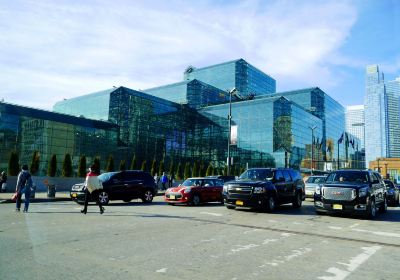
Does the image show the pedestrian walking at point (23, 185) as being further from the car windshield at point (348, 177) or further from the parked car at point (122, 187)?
the car windshield at point (348, 177)

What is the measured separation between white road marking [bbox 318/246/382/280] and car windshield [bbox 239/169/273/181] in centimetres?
829

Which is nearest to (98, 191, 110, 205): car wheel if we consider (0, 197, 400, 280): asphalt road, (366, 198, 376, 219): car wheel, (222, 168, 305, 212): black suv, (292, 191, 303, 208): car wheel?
(222, 168, 305, 212): black suv

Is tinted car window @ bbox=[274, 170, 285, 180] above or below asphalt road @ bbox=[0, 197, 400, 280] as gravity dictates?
above

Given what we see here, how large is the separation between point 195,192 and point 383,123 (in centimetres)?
10858

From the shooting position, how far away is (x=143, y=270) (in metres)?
5.57

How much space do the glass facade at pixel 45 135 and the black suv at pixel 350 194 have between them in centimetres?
3540

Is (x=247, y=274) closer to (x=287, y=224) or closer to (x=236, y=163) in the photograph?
(x=287, y=224)

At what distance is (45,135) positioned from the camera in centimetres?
4281

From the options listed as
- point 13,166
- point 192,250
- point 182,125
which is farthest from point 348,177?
point 182,125

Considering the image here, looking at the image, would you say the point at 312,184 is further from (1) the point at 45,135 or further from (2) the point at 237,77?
(2) the point at 237,77

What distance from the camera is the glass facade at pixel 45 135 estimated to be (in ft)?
131

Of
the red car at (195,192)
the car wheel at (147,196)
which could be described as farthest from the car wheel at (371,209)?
the car wheel at (147,196)

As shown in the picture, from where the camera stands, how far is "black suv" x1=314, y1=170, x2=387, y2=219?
13.4m

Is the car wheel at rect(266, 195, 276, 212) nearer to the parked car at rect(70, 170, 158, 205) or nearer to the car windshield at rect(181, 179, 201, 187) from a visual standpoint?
the car windshield at rect(181, 179, 201, 187)
